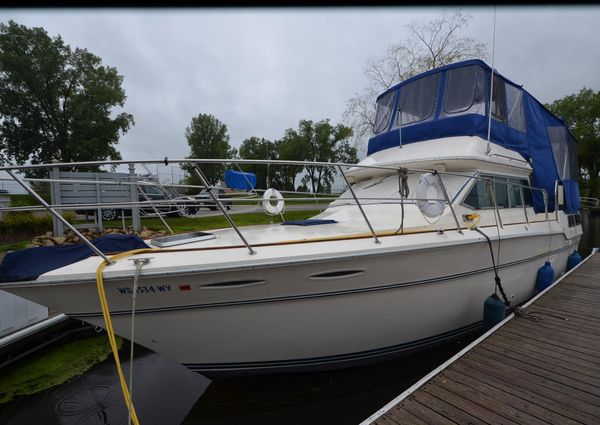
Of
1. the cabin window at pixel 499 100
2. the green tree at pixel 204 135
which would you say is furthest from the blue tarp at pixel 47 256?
the green tree at pixel 204 135

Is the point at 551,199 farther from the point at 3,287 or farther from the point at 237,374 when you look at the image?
the point at 3,287

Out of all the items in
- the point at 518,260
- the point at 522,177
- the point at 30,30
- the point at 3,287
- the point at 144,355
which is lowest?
the point at 144,355

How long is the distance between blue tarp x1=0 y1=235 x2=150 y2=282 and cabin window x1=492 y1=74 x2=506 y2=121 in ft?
18.3

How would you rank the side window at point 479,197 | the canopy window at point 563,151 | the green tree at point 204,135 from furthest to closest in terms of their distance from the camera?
the green tree at point 204,135 → the canopy window at point 563,151 → the side window at point 479,197

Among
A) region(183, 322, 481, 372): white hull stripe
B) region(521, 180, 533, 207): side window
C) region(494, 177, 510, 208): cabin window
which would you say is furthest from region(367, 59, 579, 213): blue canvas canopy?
region(183, 322, 481, 372): white hull stripe

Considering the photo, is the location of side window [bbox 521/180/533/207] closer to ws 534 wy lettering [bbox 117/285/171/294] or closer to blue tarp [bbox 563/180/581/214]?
blue tarp [bbox 563/180/581/214]

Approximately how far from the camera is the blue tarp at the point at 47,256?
2289mm

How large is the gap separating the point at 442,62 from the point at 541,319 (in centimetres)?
1445

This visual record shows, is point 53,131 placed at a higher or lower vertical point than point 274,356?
higher

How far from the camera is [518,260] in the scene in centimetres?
425

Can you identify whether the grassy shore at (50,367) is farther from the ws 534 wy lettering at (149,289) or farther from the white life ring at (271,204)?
the white life ring at (271,204)

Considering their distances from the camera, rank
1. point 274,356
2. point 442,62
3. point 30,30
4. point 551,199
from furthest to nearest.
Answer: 1. point 30,30
2. point 442,62
3. point 551,199
4. point 274,356

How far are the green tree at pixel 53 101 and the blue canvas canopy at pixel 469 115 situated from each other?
21.8 meters

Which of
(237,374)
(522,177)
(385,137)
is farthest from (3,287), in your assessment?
(522,177)
